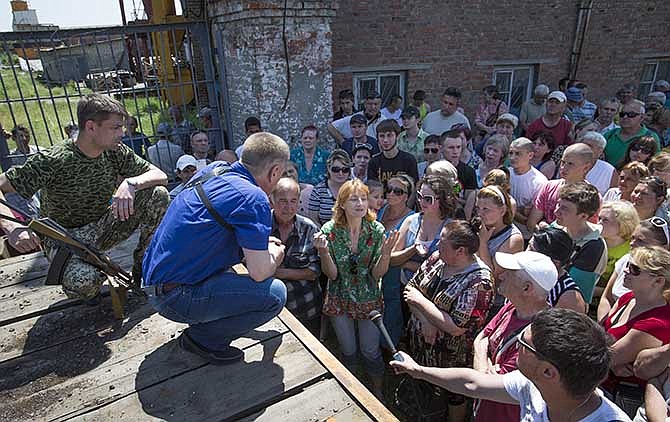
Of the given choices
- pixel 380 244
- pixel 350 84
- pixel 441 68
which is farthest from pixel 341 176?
pixel 441 68

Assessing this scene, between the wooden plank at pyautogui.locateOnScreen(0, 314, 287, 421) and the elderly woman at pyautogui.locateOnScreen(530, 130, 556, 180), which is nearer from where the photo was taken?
the wooden plank at pyautogui.locateOnScreen(0, 314, 287, 421)

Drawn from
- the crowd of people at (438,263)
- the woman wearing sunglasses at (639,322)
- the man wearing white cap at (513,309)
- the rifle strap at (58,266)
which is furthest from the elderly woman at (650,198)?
the rifle strap at (58,266)

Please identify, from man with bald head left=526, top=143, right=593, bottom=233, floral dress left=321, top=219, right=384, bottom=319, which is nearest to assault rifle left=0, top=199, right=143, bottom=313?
floral dress left=321, top=219, right=384, bottom=319

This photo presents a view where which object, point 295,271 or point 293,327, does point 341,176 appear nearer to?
point 295,271

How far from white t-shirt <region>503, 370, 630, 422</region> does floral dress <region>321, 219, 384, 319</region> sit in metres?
1.48

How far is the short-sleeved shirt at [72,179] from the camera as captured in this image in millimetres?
2479

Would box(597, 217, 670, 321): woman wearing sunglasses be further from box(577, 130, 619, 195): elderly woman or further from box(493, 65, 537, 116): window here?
box(493, 65, 537, 116): window

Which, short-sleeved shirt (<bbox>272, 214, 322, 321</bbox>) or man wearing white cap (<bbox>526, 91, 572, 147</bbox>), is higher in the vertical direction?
man wearing white cap (<bbox>526, 91, 572, 147</bbox>)

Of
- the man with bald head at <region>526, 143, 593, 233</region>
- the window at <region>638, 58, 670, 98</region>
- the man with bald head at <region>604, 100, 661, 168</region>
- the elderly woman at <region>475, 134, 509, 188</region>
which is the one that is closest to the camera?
the man with bald head at <region>526, 143, 593, 233</region>

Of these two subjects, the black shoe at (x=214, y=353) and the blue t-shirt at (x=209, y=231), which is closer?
the blue t-shirt at (x=209, y=231)

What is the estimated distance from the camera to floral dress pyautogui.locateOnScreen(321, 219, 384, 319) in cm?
323

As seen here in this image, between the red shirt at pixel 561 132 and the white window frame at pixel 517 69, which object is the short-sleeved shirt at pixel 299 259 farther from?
the white window frame at pixel 517 69

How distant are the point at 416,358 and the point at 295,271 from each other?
1116 mm

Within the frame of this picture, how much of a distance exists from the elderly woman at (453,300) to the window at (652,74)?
10.5 m
